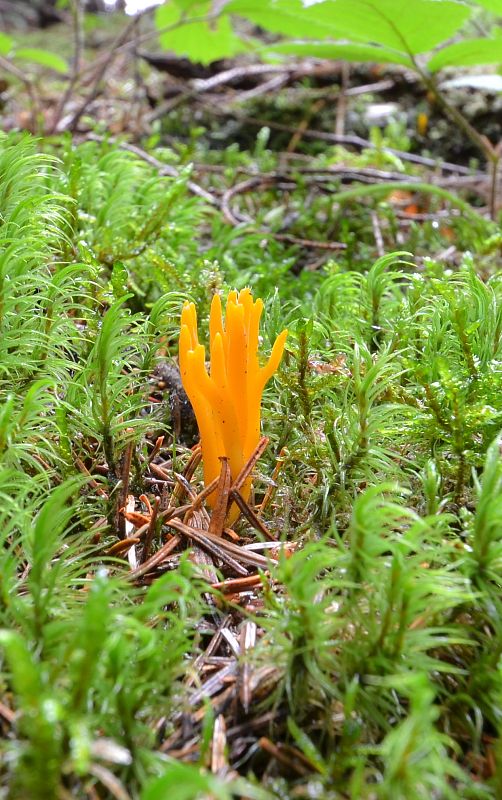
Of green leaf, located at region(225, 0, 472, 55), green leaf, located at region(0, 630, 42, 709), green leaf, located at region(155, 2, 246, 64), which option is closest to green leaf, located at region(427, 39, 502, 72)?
green leaf, located at region(225, 0, 472, 55)

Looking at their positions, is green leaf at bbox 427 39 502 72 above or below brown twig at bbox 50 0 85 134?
below

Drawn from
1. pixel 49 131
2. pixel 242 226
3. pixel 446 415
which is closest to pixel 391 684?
pixel 446 415

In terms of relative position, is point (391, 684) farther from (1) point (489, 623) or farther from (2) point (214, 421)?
(2) point (214, 421)

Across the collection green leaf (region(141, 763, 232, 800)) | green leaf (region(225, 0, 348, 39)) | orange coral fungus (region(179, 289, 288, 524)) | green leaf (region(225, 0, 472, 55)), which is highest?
green leaf (region(225, 0, 348, 39))

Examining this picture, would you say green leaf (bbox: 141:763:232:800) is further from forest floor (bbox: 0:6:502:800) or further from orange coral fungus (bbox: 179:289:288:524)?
orange coral fungus (bbox: 179:289:288:524)

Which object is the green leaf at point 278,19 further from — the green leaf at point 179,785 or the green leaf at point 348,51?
the green leaf at point 179,785

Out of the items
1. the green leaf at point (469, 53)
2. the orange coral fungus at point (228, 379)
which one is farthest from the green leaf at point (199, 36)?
the orange coral fungus at point (228, 379)
